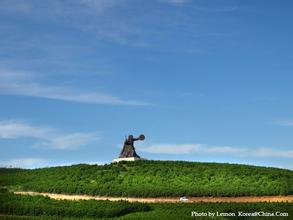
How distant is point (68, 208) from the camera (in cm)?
2797

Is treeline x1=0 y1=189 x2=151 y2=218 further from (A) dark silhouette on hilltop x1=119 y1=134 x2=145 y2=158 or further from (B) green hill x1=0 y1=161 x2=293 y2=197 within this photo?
(A) dark silhouette on hilltop x1=119 y1=134 x2=145 y2=158

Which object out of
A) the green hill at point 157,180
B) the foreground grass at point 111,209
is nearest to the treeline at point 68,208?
the foreground grass at point 111,209

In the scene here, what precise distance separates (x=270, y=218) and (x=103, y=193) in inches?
604

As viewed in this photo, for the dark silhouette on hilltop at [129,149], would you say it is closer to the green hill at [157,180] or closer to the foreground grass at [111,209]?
the green hill at [157,180]

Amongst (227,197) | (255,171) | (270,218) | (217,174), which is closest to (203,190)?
(227,197)

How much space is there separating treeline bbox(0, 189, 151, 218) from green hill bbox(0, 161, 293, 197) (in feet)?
26.3

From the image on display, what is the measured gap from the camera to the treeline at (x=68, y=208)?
27.6m

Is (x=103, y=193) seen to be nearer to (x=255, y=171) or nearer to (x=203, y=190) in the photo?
(x=203, y=190)

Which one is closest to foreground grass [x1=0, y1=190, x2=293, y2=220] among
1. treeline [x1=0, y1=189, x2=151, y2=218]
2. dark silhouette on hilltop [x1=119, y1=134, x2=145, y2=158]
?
treeline [x1=0, y1=189, x2=151, y2=218]

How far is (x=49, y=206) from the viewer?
28.6 metres

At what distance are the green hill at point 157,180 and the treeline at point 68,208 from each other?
8.02 metres

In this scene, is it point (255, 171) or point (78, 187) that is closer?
point (78, 187)

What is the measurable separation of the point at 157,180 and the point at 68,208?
1355 centimetres

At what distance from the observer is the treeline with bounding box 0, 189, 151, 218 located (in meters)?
27.6
